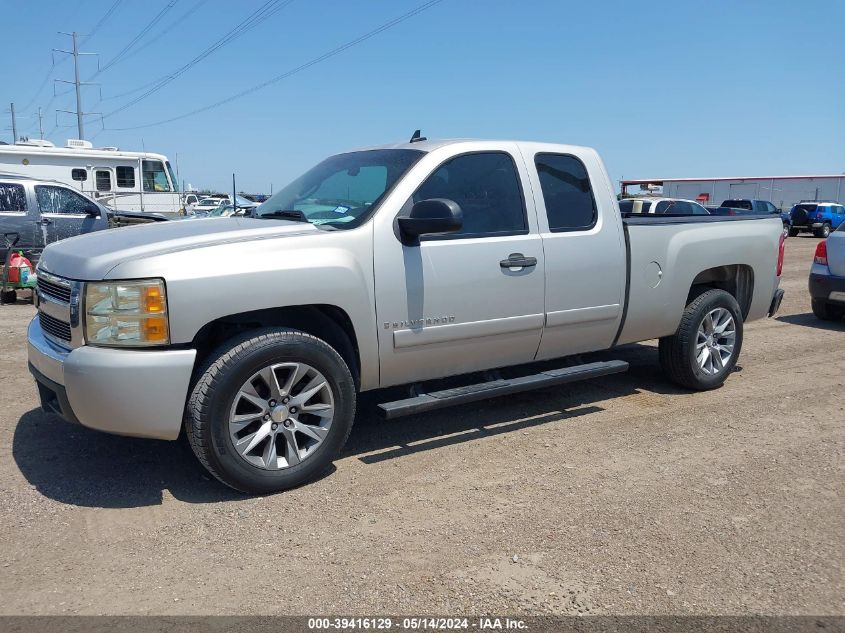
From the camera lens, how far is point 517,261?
4.53 metres

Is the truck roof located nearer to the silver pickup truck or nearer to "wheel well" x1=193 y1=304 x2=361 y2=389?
the silver pickup truck

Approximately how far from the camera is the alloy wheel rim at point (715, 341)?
582cm

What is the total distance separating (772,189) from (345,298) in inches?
1928

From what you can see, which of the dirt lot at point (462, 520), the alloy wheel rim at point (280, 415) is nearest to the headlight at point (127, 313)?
the alloy wheel rim at point (280, 415)

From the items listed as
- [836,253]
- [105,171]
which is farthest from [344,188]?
[105,171]

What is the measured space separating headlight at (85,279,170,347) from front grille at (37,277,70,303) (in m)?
0.28

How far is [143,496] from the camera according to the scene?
3777 millimetres

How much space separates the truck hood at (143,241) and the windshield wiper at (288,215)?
12cm

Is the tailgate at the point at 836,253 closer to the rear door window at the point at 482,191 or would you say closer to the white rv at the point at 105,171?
the rear door window at the point at 482,191

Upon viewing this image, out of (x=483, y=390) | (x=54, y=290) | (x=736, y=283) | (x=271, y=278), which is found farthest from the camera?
(x=736, y=283)

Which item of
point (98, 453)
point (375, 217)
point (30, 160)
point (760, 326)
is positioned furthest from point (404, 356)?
point (30, 160)

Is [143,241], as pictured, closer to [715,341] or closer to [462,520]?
[462,520]

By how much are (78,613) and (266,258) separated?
1.82 meters

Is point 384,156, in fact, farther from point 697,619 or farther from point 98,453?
point 697,619
